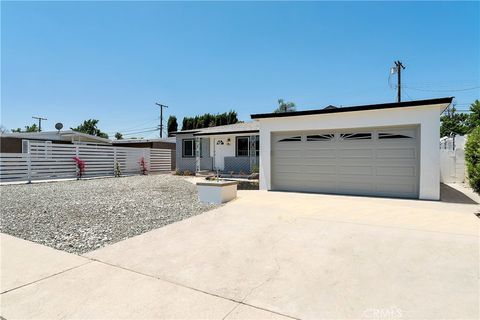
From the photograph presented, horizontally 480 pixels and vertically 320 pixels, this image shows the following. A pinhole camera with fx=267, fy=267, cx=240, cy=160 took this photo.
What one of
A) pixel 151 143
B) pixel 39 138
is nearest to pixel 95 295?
pixel 39 138

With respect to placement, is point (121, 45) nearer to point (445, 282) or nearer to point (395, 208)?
point (395, 208)

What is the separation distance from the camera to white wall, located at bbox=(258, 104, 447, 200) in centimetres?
827

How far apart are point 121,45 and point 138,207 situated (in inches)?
409

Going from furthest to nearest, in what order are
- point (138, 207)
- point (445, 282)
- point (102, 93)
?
1. point (102, 93)
2. point (138, 207)
3. point (445, 282)

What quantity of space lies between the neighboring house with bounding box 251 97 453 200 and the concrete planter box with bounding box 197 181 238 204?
10.1 feet

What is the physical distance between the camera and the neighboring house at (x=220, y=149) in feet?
53.7

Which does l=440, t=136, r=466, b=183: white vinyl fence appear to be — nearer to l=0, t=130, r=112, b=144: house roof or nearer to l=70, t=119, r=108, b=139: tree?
l=0, t=130, r=112, b=144: house roof

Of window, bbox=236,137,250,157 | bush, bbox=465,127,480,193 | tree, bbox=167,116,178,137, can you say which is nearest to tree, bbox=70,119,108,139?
→ tree, bbox=167,116,178,137

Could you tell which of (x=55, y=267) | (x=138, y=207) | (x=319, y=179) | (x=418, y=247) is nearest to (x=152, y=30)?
(x=138, y=207)

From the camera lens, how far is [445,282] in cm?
305

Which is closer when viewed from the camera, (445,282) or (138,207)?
(445,282)

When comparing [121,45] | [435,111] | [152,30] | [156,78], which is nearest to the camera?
[435,111]

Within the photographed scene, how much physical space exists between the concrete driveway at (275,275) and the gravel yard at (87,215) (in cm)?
60

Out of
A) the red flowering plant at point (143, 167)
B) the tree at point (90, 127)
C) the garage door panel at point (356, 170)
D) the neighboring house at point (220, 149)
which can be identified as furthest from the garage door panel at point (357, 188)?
the tree at point (90, 127)
